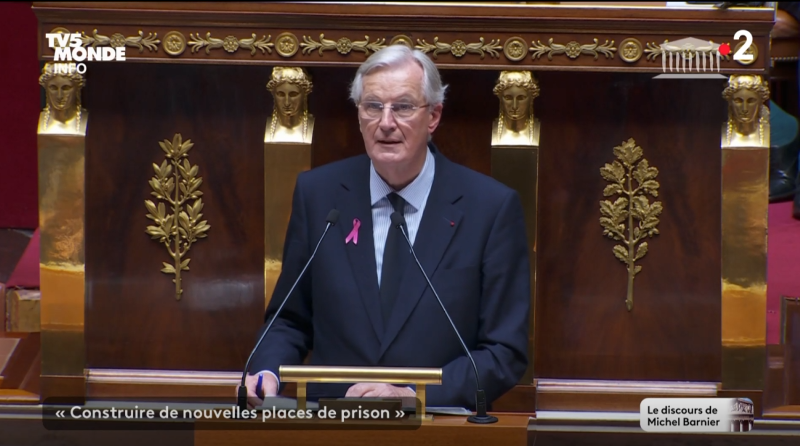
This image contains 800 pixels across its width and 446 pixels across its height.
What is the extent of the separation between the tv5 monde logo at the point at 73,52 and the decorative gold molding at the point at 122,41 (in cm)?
1

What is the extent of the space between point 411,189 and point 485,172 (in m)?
0.75

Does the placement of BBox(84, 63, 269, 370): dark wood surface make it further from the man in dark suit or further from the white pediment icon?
the white pediment icon

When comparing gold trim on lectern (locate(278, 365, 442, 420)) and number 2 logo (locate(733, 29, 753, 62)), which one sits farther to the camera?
number 2 logo (locate(733, 29, 753, 62))

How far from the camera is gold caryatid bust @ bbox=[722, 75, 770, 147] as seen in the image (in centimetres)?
339

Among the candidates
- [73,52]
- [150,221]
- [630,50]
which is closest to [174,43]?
[73,52]

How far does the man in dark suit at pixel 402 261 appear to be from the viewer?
2.77 m

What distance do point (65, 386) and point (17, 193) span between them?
255cm

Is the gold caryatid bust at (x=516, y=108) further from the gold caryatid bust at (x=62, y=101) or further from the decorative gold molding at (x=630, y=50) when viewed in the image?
the gold caryatid bust at (x=62, y=101)

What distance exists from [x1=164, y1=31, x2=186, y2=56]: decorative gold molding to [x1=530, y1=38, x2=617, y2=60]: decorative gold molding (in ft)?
3.06

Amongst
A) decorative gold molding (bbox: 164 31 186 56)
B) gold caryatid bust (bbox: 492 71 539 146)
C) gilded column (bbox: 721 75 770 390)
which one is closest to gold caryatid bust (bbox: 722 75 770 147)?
gilded column (bbox: 721 75 770 390)

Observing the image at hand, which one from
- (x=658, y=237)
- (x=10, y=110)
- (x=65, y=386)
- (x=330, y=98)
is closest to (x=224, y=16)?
(x=330, y=98)

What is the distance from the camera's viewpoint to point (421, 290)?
2.78 meters

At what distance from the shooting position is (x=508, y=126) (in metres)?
3.45

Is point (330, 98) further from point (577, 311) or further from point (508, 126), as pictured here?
point (577, 311)
